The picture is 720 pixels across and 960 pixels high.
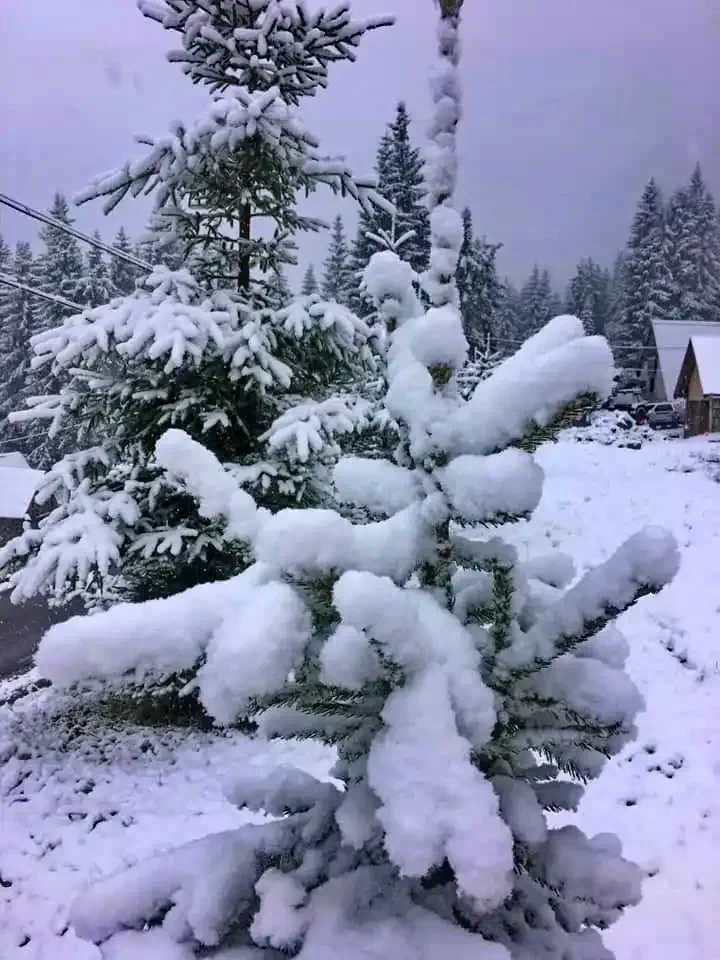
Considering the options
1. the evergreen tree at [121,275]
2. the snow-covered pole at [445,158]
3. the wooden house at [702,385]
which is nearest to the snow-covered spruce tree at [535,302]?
the wooden house at [702,385]

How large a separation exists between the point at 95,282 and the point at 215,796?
33552 millimetres

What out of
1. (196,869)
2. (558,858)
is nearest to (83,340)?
(196,869)

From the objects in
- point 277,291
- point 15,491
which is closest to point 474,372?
point 277,291

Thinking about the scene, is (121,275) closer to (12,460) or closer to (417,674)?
(12,460)

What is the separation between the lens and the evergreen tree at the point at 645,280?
136 feet

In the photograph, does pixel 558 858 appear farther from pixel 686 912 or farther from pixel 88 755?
pixel 88 755

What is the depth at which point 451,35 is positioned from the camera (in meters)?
1.28

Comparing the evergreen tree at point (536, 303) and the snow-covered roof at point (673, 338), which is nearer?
the snow-covered roof at point (673, 338)

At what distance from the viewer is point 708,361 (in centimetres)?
2855

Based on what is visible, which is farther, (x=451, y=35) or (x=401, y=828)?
(x=451, y=35)

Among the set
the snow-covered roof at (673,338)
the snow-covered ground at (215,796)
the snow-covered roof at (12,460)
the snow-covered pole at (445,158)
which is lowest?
the snow-covered ground at (215,796)

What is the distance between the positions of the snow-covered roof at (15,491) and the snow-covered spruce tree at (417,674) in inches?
1008

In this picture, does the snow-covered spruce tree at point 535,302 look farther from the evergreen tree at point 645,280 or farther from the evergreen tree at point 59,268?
the evergreen tree at point 59,268

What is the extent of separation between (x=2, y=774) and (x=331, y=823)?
633 cm
